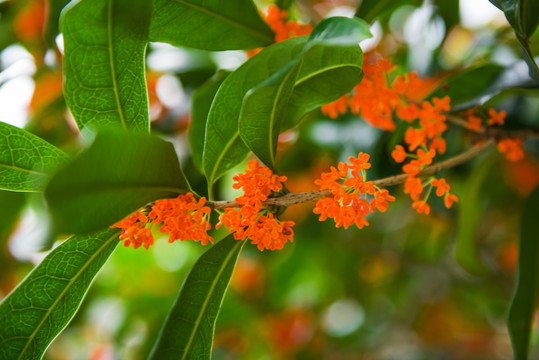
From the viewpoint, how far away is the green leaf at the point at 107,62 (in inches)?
29.5

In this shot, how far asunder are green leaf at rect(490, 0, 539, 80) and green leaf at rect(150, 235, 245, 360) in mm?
571

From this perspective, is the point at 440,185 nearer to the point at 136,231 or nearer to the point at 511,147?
the point at 511,147

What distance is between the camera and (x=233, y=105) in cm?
84

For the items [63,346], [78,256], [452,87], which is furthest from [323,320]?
[78,256]

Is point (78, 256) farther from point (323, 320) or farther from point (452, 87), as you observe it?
point (323, 320)

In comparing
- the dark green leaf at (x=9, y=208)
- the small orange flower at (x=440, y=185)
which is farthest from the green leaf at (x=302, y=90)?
the dark green leaf at (x=9, y=208)

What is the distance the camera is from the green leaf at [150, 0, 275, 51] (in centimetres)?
91

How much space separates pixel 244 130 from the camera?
81cm

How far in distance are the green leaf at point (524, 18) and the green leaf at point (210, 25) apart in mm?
438

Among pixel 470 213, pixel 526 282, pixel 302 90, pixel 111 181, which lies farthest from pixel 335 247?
pixel 111 181

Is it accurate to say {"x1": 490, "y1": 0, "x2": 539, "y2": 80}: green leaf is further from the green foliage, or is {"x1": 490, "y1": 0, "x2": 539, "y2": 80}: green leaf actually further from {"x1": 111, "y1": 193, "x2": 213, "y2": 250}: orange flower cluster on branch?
{"x1": 111, "y1": 193, "x2": 213, "y2": 250}: orange flower cluster on branch

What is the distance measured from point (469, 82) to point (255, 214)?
65 cm

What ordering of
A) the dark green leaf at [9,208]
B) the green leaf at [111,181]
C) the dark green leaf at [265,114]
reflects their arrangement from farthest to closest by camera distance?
the dark green leaf at [9,208] < the dark green leaf at [265,114] < the green leaf at [111,181]

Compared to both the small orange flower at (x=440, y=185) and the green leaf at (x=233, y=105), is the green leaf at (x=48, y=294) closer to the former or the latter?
the green leaf at (x=233, y=105)
